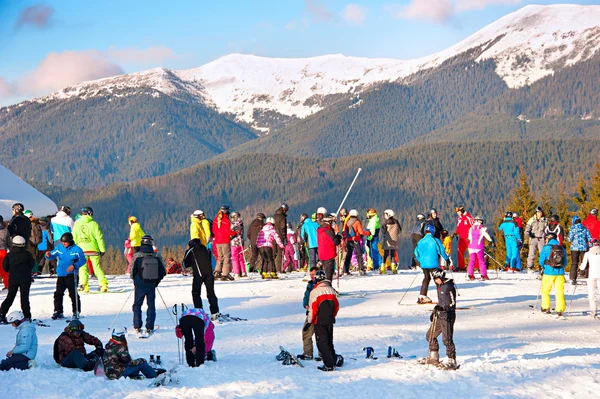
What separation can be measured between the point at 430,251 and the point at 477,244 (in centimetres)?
542

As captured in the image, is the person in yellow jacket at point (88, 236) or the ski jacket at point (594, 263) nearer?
the ski jacket at point (594, 263)

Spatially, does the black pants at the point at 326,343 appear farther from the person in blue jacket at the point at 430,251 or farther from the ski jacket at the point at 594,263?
the ski jacket at the point at 594,263

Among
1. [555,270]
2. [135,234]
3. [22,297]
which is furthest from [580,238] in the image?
[22,297]

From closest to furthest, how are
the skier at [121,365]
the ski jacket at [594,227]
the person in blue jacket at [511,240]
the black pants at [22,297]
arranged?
the skier at [121,365], the black pants at [22,297], the ski jacket at [594,227], the person in blue jacket at [511,240]

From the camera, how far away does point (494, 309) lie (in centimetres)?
1606

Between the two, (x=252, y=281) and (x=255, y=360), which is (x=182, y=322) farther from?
(x=252, y=281)

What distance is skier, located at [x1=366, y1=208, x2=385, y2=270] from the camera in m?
22.3

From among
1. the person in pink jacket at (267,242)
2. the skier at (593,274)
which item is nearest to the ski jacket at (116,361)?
the skier at (593,274)

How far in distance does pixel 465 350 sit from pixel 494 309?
4330mm

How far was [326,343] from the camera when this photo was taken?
10.6m

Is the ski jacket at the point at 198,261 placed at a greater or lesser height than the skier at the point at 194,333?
greater

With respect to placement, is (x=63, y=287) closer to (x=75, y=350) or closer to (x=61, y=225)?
(x=75, y=350)

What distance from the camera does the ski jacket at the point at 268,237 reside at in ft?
65.8

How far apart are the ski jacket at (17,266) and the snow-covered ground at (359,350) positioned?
0.77 m
